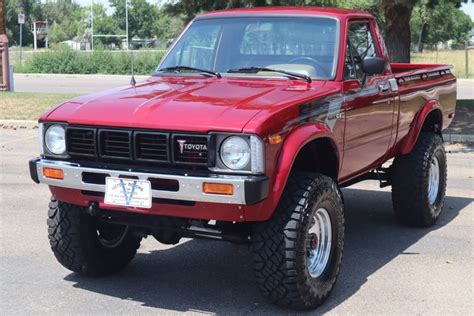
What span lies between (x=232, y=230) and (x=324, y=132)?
88cm

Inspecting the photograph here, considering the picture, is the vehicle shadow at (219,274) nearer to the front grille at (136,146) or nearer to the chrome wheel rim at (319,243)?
the chrome wheel rim at (319,243)

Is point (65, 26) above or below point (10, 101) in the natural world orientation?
above

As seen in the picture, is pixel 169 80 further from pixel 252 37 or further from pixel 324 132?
pixel 324 132

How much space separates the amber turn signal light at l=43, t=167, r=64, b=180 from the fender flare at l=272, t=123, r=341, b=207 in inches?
54.3

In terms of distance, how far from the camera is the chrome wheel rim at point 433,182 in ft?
22.6

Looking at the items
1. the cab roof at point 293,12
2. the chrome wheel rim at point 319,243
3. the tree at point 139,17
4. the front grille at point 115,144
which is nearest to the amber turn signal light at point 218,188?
the front grille at point 115,144

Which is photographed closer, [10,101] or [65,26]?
[10,101]

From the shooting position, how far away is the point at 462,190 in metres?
8.47

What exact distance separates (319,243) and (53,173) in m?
1.80

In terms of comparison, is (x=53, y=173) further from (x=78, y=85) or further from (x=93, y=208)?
(x=78, y=85)

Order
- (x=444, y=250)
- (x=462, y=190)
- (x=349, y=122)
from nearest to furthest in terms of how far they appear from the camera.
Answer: (x=349, y=122) → (x=444, y=250) → (x=462, y=190)

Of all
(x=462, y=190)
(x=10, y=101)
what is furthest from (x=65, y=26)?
(x=462, y=190)

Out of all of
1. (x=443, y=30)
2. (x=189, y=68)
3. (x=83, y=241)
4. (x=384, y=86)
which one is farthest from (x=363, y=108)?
(x=443, y=30)

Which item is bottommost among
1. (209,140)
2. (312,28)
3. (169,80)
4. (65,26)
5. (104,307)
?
(104,307)
